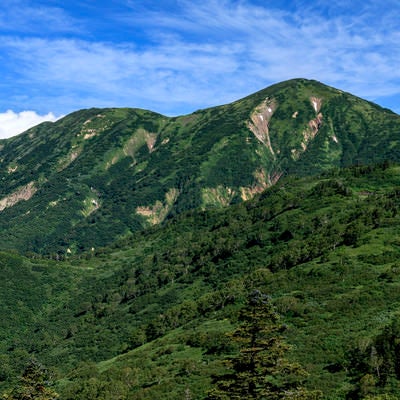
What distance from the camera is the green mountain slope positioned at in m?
72.8

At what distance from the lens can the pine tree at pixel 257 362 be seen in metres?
30.8

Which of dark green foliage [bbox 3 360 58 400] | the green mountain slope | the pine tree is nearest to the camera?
the pine tree

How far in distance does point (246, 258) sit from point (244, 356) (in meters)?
142

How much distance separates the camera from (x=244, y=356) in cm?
3194

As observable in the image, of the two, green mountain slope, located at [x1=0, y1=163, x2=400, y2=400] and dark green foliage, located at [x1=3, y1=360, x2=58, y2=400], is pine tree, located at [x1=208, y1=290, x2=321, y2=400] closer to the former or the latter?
green mountain slope, located at [x1=0, y1=163, x2=400, y2=400]

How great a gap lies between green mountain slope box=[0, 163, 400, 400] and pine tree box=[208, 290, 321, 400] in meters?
9.55

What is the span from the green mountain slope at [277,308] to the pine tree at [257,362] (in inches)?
376

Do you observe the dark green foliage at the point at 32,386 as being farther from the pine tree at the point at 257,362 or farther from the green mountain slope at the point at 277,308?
the pine tree at the point at 257,362

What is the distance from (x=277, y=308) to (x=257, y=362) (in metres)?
64.3

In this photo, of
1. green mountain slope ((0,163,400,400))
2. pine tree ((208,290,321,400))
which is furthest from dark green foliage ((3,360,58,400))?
pine tree ((208,290,321,400))

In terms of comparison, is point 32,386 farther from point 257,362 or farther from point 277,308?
point 277,308

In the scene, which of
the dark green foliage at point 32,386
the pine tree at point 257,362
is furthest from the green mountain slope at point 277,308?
the dark green foliage at point 32,386

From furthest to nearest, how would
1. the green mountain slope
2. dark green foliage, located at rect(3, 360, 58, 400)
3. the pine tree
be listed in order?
1. the green mountain slope
2. dark green foliage, located at rect(3, 360, 58, 400)
3. the pine tree

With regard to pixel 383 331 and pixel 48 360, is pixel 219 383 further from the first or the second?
→ pixel 48 360
